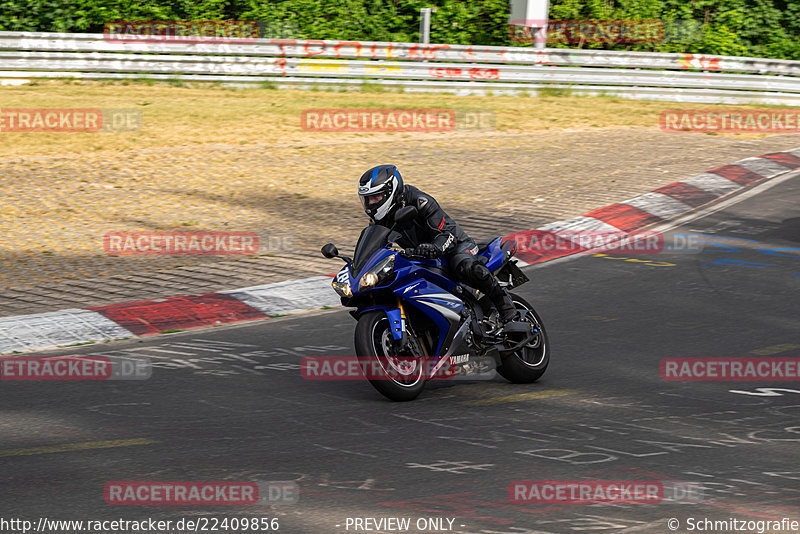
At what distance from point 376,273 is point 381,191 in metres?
0.61

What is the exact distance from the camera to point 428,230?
7254 mm

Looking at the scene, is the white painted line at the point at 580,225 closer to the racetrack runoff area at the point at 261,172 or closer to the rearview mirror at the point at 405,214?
the racetrack runoff area at the point at 261,172

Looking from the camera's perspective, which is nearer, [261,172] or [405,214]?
Result: [405,214]

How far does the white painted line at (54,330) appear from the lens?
842 cm

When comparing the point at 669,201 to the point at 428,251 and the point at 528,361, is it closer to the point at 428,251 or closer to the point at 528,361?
the point at 528,361

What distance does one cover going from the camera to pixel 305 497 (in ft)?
17.2

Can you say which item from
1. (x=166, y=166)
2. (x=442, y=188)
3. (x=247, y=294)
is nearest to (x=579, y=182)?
(x=442, y=188)

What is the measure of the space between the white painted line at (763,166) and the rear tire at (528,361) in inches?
417

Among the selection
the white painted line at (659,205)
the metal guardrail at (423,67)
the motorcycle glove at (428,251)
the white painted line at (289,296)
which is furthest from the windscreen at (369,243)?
the metal guardrail at (423,67)

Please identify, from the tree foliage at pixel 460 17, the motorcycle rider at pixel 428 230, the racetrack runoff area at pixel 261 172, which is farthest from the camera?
the tree foliage at pixel 460 17

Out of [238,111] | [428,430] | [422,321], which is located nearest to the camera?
[428,430]

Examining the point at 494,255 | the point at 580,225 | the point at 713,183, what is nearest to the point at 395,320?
the point at 494,255

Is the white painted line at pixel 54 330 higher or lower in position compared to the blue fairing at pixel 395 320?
lower

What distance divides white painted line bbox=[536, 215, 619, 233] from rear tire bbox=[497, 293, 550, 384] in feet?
17.8
